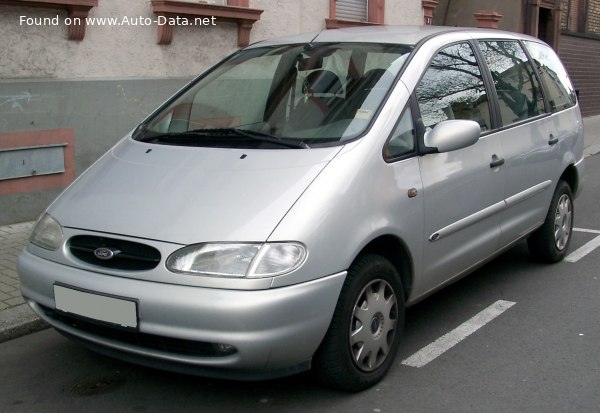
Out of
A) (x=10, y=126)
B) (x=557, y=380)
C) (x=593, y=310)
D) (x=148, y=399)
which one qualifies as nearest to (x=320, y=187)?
(x=148, y=399)

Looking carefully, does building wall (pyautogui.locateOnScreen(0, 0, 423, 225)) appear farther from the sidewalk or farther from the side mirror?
the side mirror

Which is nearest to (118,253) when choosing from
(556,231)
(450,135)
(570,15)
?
(450,135)

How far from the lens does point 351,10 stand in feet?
37.5

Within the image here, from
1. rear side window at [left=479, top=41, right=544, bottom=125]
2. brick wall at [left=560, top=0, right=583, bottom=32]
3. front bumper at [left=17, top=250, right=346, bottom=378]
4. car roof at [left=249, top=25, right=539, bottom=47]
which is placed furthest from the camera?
brick wall at [left=560, top=0, right=583, bottom=32]

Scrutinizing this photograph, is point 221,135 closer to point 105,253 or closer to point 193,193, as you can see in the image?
point 193,193

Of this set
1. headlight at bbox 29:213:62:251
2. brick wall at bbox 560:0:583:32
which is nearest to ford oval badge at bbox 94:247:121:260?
headlight at bbox 29:213:62:251

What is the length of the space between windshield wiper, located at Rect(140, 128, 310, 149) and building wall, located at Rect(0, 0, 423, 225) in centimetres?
306

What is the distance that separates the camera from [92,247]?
3525 mm

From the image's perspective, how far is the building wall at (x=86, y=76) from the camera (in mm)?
6855

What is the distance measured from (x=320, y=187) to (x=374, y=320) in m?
0.76

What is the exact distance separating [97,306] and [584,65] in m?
18.9

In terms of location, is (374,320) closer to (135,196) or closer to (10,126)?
(135,196)

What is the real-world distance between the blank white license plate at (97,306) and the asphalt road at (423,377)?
53 centimetres

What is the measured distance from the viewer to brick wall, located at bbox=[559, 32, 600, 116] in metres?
19.0
